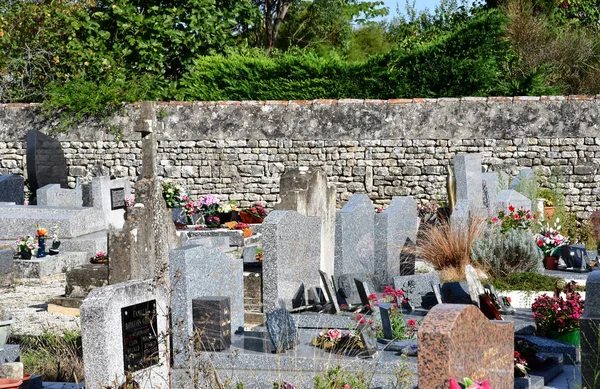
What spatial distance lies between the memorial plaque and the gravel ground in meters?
2.38

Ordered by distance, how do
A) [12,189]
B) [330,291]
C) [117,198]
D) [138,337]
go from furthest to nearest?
[12,189], [117,198], [330,291], [138,337]

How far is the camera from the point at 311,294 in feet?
31.3

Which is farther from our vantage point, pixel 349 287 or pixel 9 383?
pixel 349 287

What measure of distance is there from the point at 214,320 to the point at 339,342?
3.44 ft

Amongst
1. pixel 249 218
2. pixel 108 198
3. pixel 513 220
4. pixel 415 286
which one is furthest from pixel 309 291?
pixel 108 198

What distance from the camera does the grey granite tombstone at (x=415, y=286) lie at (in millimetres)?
9516

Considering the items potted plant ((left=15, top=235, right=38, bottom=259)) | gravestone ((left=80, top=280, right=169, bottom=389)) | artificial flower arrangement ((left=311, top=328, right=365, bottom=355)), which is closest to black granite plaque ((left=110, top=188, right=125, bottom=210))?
potted plant ((left=15, top=235, right=38, bottom=259))

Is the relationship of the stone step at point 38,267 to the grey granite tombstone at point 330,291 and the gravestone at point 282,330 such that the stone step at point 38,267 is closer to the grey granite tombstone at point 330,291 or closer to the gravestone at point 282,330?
the grey granite tombstone at point 330,291

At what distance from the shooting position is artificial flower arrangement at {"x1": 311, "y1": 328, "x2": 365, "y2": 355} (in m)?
7.45

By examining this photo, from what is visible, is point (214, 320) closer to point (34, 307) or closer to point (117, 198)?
point (34, 307)

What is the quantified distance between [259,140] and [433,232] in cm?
727

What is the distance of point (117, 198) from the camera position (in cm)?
1603

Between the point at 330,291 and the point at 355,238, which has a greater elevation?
the point at 355,238

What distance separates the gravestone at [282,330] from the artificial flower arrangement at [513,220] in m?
4.76
